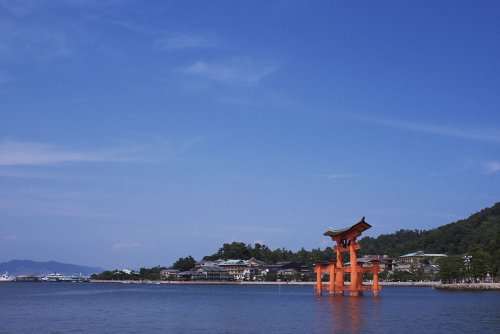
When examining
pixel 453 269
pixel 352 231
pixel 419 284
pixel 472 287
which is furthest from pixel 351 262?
pixel 419 284

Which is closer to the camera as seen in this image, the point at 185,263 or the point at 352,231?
the point at 352,231

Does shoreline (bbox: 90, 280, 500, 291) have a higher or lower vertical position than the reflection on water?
higher

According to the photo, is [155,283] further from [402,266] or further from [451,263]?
[451,263]

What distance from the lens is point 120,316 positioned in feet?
142

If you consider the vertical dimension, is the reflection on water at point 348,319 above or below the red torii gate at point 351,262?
below

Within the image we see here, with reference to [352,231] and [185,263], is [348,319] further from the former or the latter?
[185,263]

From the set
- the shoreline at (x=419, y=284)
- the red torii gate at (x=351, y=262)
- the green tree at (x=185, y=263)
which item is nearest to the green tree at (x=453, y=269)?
the shoreline at (x=419, y=284)

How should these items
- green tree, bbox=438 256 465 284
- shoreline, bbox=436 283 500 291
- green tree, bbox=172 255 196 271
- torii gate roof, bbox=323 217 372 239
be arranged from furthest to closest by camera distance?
1. green tree, bbox=172 255 196 271
2. green tree, bbox=438 256 465 284
3. shoreline, bbox=436 283 500 291
4. torii gate roof, bbox=323 217 372 239

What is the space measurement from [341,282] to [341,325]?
33.4m

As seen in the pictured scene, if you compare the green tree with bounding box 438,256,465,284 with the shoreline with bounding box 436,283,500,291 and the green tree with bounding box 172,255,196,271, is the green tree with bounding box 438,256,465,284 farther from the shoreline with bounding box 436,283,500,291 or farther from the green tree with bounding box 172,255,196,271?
the green tree with bounding box 172,255,196,271

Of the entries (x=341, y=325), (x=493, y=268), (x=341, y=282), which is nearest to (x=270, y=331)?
(x=341, y=325)

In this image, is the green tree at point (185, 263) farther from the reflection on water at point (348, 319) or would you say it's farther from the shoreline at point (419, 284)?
the reflection on water at point (348, 319)

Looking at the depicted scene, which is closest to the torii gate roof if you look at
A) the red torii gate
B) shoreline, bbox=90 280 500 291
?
the red torii gate

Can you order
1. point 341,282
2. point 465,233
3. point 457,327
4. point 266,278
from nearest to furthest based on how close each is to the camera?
point 457,327 < point 341,282 < point 266,278 < point 465,233
